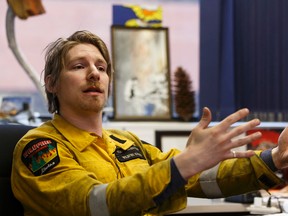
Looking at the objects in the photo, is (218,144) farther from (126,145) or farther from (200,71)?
(200,71)

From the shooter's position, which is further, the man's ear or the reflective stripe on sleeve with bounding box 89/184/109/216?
the man's ear

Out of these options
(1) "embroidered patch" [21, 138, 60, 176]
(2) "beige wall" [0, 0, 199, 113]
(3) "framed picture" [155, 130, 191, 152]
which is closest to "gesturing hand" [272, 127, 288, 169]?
(1) "embroidered patch" [21, 138, 60, 176]

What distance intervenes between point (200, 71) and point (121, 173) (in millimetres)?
1330

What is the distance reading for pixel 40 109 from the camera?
262cm

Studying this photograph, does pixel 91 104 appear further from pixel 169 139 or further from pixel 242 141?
pixel 169 139

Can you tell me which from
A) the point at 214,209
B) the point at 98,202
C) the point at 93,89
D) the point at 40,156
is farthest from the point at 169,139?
the point at 98,202

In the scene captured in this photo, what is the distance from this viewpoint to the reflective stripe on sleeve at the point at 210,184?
156 centimetres

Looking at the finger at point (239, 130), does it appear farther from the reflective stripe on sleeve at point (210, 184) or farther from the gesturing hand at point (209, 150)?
the reflective stripe on sleeve at point (210, 184)

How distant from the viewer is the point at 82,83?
58.7 inches

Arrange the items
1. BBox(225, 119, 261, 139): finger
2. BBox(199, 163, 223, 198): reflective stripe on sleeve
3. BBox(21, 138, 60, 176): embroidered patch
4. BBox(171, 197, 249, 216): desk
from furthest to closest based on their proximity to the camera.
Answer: BBox(171, 197, 249, 216): desk → BBox(199, 163, 223, 198): reflective stripe on sleeve → BBox(21, 138, 60, 176): embroidered patch → BBox(225, 119, 261, 139): finger

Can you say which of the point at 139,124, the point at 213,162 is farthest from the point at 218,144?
the point at 139,124

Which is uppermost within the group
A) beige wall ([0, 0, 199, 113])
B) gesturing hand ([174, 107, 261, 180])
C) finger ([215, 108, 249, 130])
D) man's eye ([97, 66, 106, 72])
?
beige wall ([0, 0, 199, 113])

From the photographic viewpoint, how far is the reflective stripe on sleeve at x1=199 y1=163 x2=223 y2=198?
156cm

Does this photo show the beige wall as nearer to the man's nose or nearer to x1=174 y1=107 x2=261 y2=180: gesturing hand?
the man's nose
